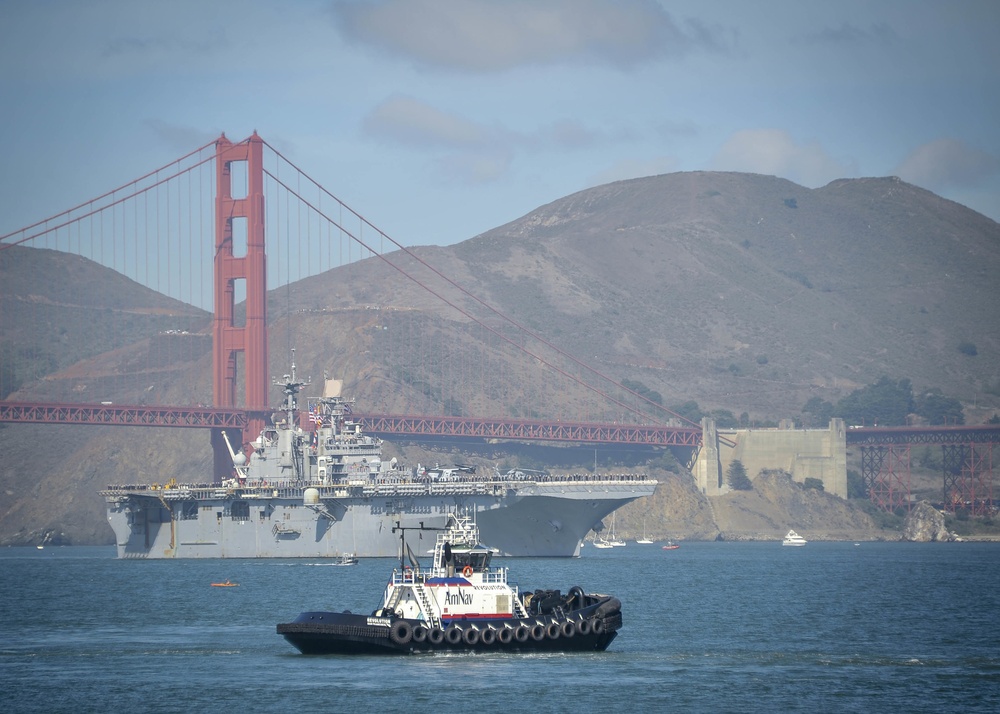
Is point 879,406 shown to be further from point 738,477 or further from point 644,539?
point 644,539

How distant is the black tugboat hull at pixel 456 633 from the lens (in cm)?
3712

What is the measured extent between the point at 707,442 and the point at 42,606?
91.9 metres

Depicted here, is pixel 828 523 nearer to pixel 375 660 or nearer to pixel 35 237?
pixel 35 237

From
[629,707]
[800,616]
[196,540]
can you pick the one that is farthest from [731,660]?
[196,540]

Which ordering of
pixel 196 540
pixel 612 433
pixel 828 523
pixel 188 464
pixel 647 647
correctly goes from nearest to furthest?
1. pixel 647 647
2. pixel 196 540
3. pixel 612 433
4. pixel 828 523
5. pixel 188 464

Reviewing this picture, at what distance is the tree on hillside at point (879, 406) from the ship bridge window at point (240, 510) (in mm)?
110068

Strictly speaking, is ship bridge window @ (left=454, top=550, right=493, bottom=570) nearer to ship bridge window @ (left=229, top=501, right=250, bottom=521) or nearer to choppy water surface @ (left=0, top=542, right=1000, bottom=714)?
choppy water surface @ (left=0, top=542, right=1000, bottom=714)

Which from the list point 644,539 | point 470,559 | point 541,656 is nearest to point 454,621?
point 470,559

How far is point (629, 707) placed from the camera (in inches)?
1267

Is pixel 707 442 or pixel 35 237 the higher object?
pixel 35 237

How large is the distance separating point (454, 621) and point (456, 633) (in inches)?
17.5

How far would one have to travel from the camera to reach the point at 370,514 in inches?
3000

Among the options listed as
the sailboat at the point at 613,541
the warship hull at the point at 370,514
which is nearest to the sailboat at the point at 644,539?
the sailboat at the point at 613,541

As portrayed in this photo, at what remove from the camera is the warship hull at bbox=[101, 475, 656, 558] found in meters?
74.7
